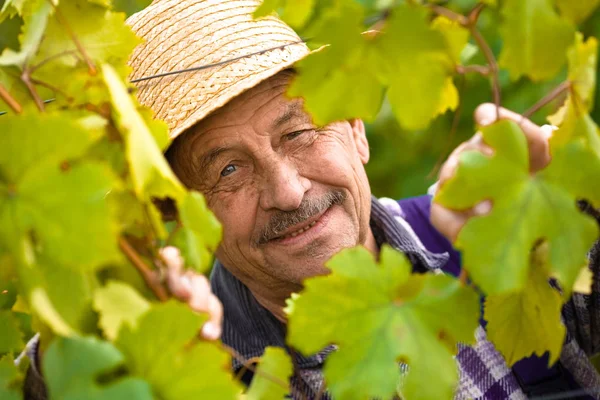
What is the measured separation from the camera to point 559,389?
1.83 m

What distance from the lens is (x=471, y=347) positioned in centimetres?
182

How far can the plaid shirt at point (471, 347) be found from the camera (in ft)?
5.79

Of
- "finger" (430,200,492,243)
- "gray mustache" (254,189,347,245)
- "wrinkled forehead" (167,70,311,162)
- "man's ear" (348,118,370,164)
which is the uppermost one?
"finger" (430,200,492,243)

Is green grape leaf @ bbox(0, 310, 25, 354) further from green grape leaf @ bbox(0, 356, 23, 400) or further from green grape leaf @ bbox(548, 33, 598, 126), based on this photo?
green grape leaf @ bbox(548, 33, 598, 126)

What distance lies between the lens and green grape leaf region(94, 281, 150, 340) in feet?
2.42

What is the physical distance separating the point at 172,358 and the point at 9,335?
1.37 feet

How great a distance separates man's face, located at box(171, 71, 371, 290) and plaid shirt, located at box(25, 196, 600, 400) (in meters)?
0.14

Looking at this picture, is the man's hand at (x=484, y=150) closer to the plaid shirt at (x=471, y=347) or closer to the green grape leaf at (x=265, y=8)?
the green grape leaf at (x=265, y=8)

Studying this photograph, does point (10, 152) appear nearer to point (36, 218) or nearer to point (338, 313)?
point (36, 218)

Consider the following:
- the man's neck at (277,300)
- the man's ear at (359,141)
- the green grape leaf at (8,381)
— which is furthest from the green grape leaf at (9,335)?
the man's ear at (359,141)

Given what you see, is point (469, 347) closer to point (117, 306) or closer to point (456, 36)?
point (456, 36)

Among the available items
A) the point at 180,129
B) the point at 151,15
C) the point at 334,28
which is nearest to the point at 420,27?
the point at 334,28

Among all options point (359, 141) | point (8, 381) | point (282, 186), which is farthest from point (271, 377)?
point (359, 141)

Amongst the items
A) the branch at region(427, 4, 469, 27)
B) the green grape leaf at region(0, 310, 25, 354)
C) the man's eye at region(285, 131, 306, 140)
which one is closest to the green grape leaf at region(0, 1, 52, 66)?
the green grape leaf at region(0, 310, 25, 354)
